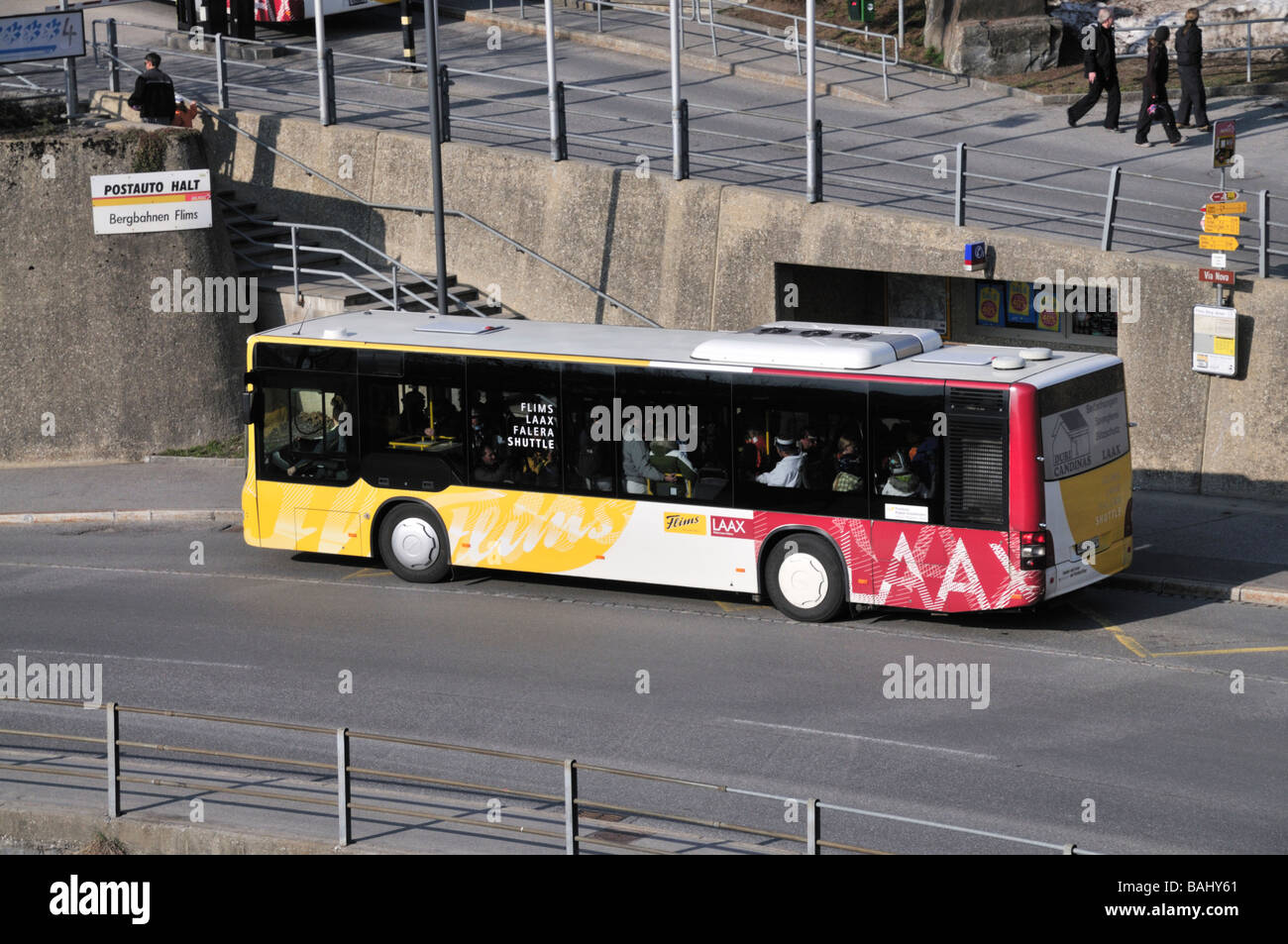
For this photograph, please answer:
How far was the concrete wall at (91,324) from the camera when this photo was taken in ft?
79.8

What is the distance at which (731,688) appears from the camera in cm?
1501

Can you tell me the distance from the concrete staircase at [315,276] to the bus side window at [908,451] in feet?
35.3

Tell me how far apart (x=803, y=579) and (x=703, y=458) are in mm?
1544

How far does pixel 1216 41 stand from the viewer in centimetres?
3216

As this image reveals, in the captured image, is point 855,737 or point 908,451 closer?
point 855,737

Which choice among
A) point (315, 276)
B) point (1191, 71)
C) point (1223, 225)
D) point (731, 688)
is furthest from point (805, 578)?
point (1191, 71)

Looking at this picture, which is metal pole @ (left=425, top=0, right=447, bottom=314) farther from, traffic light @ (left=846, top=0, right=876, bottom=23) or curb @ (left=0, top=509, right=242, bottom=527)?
traffic light @ (left=846, top=0, right=876, bottom=23)

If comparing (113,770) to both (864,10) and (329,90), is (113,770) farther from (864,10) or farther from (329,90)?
(864,10)

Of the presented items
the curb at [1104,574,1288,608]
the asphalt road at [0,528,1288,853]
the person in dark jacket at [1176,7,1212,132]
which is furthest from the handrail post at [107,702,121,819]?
the person in dark jacket at [1176,7,1212,132]

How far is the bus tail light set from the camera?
15641 millimetres

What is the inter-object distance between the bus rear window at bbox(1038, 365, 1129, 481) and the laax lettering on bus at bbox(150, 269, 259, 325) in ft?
44.9

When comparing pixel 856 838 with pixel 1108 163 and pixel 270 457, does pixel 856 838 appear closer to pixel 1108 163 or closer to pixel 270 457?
pixel 270 457

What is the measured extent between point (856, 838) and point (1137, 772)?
248cm

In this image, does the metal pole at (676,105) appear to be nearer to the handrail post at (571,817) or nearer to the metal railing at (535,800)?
the metal railing at (535,800)
